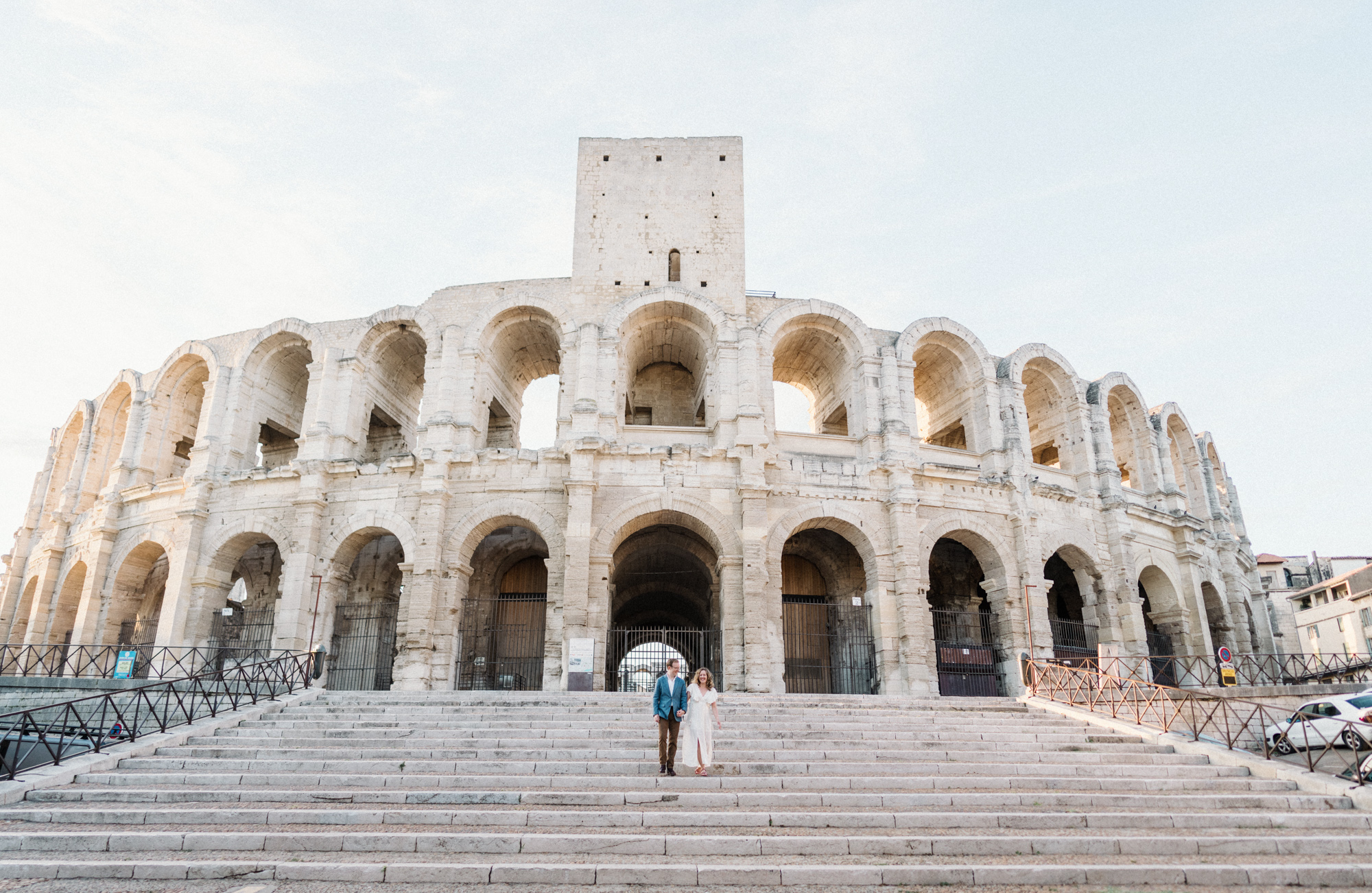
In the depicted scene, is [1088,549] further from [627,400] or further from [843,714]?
[627,400]

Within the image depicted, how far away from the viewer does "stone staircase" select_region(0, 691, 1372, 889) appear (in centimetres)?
629

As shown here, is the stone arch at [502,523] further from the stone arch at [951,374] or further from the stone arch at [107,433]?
the stone arch at [107,433]

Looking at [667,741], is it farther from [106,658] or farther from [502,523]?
[106,658]

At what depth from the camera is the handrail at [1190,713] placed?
11.7m

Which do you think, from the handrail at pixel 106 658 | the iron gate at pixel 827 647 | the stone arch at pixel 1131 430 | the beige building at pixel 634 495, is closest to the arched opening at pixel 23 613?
the beige building at pixel 634 495

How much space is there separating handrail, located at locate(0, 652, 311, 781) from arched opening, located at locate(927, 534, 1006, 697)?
14253 millimetres

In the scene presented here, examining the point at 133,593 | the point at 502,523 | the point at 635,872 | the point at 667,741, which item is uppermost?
the point at 502,523

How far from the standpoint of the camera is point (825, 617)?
2169cm

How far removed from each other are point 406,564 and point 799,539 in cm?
1043

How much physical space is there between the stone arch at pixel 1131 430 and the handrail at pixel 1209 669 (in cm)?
516

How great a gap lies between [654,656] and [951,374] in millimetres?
12025

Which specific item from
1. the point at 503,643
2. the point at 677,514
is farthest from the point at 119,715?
the point at 677,514

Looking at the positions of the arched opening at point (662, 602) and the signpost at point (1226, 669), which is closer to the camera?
the signpost at point (1226, 669)

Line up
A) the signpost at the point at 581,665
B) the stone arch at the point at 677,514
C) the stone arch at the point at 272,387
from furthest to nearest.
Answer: the stone arch at the point at 272,387 → the stone arch at the point at 677,514 → the signpost at the point at 581,665
